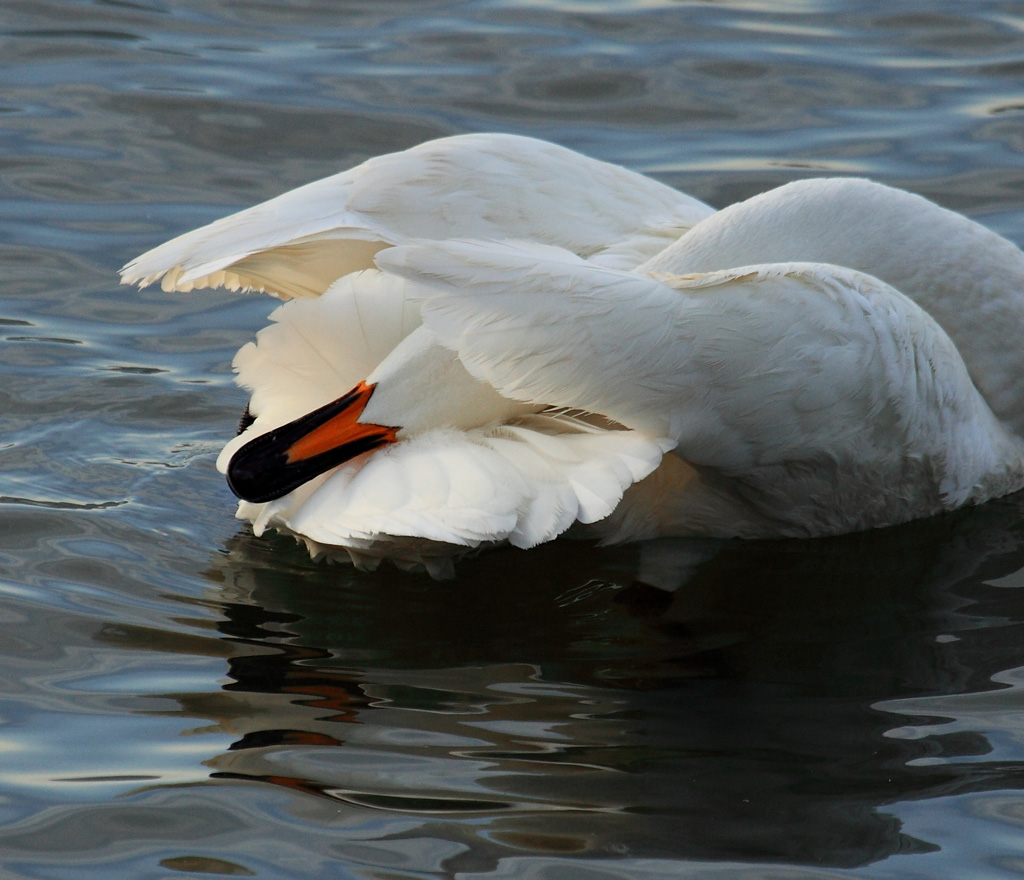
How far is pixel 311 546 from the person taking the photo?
5.10m

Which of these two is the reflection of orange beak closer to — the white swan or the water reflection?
the white swan

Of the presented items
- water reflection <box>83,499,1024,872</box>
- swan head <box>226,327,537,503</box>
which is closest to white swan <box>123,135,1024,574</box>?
swan head <box>226,327,537,503</box>

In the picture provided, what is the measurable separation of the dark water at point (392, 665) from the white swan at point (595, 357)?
286mm

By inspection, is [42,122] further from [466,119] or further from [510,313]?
[510,313]

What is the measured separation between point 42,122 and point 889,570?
608 centimetres

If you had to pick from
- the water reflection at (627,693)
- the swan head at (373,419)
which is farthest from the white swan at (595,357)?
the water reflection at (627,693)

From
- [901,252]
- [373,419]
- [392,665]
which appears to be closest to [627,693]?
[392,665]

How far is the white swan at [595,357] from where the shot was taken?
4.48 meters

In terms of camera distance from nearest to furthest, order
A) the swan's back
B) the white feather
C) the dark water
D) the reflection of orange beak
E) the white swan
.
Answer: the dark water < the white swan < the reflection of orange beak < the white feather < the swan's back

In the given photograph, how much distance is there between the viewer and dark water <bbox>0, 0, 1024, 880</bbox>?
3871mm

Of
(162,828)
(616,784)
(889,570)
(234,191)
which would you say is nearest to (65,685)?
(162,828)

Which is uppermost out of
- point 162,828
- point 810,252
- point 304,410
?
point 810,252

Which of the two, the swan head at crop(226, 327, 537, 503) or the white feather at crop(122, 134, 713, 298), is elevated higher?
the white feather at crop(122, 134, 713, 298)

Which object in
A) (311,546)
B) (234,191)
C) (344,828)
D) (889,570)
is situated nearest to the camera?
(344,828)
